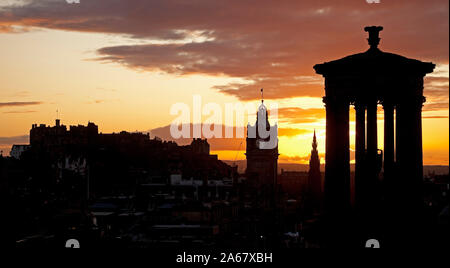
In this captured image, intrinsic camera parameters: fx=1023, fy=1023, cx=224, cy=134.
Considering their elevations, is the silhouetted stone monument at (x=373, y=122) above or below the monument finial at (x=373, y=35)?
below

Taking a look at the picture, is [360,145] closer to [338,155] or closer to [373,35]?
[338,155]

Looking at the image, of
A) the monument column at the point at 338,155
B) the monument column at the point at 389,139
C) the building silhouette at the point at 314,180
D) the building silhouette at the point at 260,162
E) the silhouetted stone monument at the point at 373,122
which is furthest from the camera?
the building silhouette at the point at 260,162

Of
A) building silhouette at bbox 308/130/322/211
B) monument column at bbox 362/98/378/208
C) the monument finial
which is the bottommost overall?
building silhouette at bbox 308/130/322/211

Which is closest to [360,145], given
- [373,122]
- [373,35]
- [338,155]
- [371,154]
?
[371,154]

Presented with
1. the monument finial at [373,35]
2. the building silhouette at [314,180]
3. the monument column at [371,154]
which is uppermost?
the monument finial at [373,35]

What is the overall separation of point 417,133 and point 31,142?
558 feet

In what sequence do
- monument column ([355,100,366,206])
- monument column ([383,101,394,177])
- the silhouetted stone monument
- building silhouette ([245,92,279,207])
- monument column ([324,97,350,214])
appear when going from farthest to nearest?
building silhouette ([245,92,279,207]) → monument column ([355,100,366,206]) → monument column ([383,101,394,177]) → monument column ([324,97,350,214]) → the silhouetted stone monument

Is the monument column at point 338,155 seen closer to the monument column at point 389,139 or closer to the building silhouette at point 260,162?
the monument column at point 389,139

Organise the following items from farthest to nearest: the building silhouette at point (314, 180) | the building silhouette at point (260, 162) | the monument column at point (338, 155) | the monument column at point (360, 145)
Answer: the building silhouette at point (260, 162) < the building silhouette at point (314, 180) < the monument column at point (360, 145) < the monument column at point (338, 155)

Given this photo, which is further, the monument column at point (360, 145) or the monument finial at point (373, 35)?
the monument column at point (360, 145)

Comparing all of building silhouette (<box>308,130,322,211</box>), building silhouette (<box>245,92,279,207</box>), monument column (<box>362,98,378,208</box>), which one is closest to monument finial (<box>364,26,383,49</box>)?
monument column (<box>362,98,378,208</box>)

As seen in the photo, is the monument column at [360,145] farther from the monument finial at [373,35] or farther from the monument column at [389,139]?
the monument finial at [373,35]

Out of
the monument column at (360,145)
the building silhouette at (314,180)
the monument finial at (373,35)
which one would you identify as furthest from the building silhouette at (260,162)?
the monument finial at (373,35)

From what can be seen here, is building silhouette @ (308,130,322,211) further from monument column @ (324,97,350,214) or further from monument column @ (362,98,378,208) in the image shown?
monument column @ (324,97,350,214)
